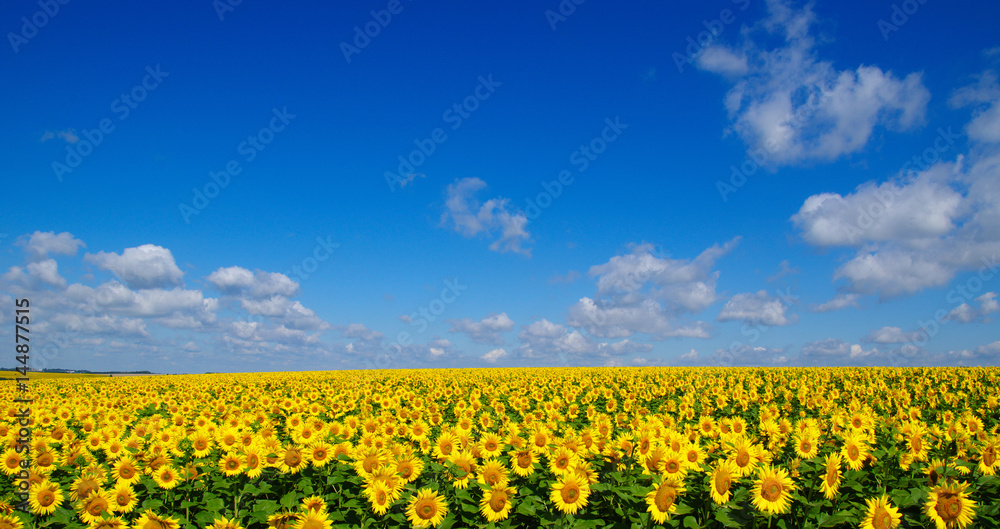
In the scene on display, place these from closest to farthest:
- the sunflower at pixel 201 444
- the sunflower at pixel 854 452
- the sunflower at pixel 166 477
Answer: the sunflower at pixel 854 452
the sunflower at pixel 166 477
the sunflower at pixel 201 444

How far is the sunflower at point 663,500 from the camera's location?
4.64m

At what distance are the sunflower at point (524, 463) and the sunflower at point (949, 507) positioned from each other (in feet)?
11.9

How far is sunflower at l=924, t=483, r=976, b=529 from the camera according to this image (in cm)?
446

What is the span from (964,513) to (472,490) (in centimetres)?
446

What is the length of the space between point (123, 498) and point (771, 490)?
6.82m

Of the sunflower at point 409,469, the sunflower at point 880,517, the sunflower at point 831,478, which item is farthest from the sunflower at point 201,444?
the sunflower at point 880,517

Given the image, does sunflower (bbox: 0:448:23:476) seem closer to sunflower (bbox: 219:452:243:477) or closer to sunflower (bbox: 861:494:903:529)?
sunflower (bbox: 219:452:243:477)

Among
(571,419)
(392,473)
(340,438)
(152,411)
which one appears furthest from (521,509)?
(152,411)

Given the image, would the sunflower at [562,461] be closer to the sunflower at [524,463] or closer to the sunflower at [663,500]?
the sunflower at [524,463]

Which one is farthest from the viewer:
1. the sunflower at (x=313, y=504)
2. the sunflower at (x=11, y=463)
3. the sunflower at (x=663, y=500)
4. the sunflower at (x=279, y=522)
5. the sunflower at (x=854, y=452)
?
the sunflower at (x=11, y=463)

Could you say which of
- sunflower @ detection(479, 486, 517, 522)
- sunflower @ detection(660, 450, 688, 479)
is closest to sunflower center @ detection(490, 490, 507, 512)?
sunflower @ detection(479, 486, 517, 522)

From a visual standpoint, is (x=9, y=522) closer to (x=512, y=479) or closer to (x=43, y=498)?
(x=43, y=498)

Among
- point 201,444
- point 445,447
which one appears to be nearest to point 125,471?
point 201,444

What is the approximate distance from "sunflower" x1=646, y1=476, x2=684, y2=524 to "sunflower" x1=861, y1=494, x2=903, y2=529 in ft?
5.05
